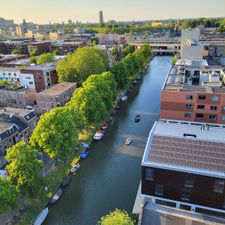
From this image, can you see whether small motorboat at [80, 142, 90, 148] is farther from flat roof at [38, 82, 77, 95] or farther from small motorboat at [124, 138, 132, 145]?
flat roof at [38, 82, 77, 95]

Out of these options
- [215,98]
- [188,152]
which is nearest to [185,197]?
[188,152]

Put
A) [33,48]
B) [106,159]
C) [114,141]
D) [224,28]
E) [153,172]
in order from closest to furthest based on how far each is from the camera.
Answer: [153,172], [106,159], [114,141], [33,48], [224,28]

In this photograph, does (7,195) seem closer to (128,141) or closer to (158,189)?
(158,189)

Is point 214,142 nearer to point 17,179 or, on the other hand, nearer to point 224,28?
point 17,179

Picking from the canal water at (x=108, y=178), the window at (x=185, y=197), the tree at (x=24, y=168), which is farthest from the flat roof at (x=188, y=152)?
the tree at (x=24, y=168)

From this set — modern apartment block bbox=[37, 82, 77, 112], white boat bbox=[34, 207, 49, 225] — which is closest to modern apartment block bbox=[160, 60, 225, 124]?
white boat bbox=[34, 207, 49, 225]

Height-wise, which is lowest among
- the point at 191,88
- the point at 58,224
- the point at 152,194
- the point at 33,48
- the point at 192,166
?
the point at 58,224

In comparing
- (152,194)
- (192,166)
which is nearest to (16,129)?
(152,194)

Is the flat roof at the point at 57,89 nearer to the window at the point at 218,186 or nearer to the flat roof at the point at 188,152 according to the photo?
the flat roof at the point at 188,152
